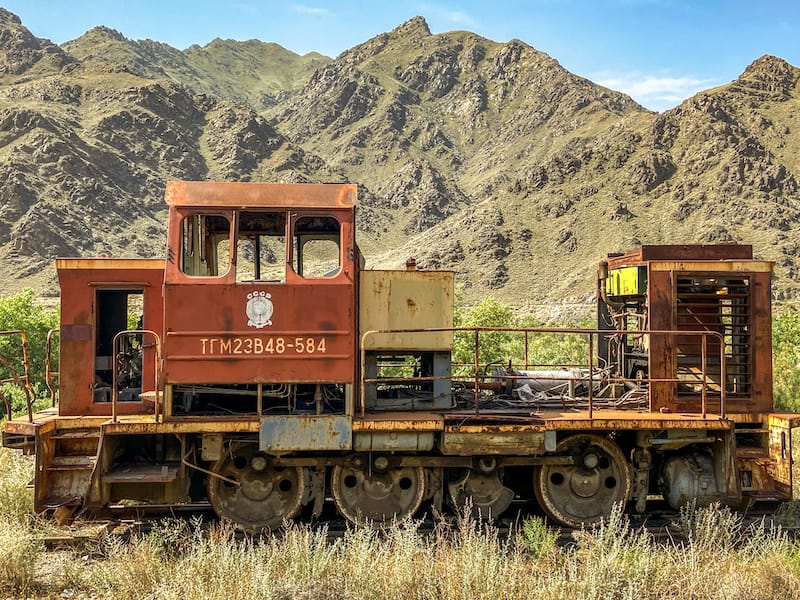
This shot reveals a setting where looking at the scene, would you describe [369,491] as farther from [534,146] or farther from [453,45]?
[453,45]

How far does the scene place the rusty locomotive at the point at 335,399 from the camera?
7.97m

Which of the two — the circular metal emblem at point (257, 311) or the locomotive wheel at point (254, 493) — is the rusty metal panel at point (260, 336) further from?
the locomotive wheel at point (254, 493)

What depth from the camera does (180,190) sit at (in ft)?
26.7

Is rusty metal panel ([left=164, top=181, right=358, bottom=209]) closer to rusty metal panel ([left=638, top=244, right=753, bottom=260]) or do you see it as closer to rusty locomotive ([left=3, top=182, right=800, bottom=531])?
rusty locomotive ([left=3, top=182, right=800, bottom=531])

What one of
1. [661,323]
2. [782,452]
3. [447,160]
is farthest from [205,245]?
[447,160]

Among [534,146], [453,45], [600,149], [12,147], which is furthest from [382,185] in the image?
[453,45]

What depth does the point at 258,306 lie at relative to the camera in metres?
8.02

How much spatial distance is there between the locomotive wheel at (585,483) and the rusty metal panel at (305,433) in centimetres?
240

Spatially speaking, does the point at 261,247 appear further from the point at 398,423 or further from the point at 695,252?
the point at 695,252

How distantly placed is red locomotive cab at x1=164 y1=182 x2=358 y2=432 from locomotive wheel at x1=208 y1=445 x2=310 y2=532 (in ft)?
2.11

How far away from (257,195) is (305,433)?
2.68 meters

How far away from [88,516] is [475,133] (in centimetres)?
11878

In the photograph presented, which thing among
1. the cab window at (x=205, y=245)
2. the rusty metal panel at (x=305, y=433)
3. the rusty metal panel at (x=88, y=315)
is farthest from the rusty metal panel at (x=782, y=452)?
the rusty metal panel at (x=88, y=315)

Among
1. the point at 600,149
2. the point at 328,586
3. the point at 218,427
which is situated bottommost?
the point at 328,586
